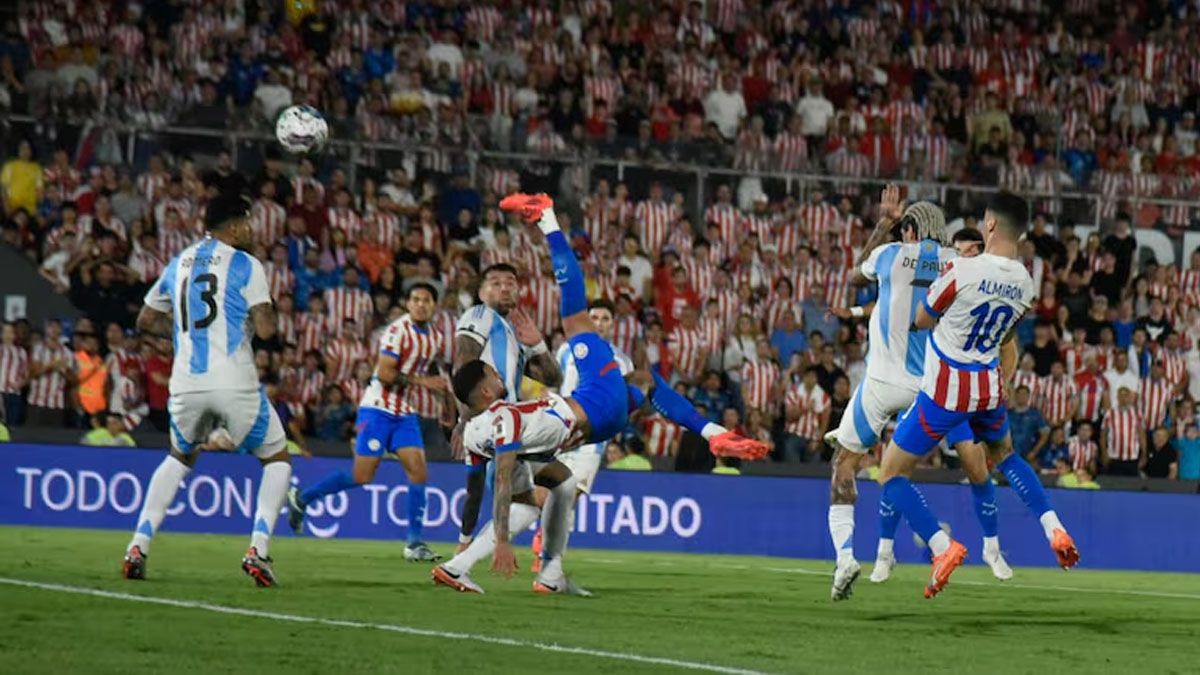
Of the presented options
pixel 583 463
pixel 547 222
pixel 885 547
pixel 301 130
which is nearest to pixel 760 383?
pixel 583 463

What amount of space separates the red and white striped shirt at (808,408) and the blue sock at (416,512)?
7148mm

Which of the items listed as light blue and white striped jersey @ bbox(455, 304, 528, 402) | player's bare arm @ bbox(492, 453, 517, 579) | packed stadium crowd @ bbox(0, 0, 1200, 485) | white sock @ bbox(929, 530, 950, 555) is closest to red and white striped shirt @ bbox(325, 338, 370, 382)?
packed stadium crowd @ bbox(0, 0, 1200, 485)

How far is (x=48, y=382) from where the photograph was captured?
2148 cm

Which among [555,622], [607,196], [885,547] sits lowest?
[885,547]

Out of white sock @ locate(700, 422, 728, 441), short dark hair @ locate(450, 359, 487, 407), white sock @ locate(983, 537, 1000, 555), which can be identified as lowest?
white sock @ locate(983, 537, 1000, 555)

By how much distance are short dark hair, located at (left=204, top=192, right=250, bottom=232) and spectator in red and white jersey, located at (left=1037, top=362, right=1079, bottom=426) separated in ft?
48.8

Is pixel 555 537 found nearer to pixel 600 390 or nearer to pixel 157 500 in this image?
pixel 600 390

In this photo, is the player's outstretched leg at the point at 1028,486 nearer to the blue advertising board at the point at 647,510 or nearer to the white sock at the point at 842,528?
the white sock at the point at 842,528

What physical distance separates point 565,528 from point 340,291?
11172mm

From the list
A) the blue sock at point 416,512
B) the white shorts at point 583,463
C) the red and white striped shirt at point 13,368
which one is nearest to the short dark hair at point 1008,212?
the white shorts at point 583,463

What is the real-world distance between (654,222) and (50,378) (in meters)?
8.12

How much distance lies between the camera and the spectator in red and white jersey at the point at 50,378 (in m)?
21.4

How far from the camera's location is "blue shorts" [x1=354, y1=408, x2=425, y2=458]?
685 inches

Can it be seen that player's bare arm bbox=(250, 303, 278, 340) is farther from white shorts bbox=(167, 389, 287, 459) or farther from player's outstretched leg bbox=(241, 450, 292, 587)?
player's outstretched leg bbox=(241, 450, 292, 587)
